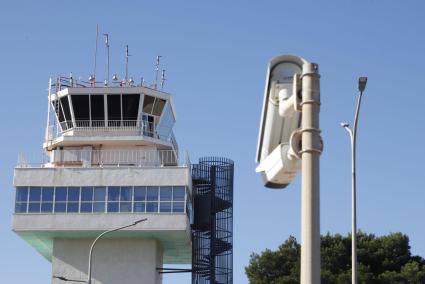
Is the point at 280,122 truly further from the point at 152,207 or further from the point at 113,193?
the point at 113,193

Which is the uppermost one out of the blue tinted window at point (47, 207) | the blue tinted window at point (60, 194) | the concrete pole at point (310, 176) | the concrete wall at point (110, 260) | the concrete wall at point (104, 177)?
the concrete wall at point (104, 177)

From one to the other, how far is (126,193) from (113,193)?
77 centimetres

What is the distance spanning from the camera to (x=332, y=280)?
5662 centimetres

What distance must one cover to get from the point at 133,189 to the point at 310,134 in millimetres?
45885

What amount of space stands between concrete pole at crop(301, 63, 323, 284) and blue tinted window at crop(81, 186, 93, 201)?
46.3m

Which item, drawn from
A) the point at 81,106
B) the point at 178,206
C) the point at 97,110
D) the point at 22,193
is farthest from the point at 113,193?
the point at 81,106

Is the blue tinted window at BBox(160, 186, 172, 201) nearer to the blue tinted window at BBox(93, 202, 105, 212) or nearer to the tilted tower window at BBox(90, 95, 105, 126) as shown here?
the blue tinted window at BBox(93, 202, 105, 212)

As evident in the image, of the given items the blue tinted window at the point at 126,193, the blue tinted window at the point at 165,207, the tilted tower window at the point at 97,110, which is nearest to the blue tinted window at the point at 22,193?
the blue tinted window at the point at 126,193

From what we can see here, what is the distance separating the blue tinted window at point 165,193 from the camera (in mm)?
53406

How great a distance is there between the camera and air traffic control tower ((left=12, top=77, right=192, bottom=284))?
5306cm

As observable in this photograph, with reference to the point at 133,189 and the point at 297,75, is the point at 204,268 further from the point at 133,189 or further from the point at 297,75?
the point at 297,75

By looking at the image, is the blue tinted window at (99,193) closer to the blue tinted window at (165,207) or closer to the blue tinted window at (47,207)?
the blue tinted window at (47,207)

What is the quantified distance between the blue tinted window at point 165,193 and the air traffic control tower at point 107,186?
59 millimetres

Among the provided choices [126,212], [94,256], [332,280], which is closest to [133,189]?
[126,212]
